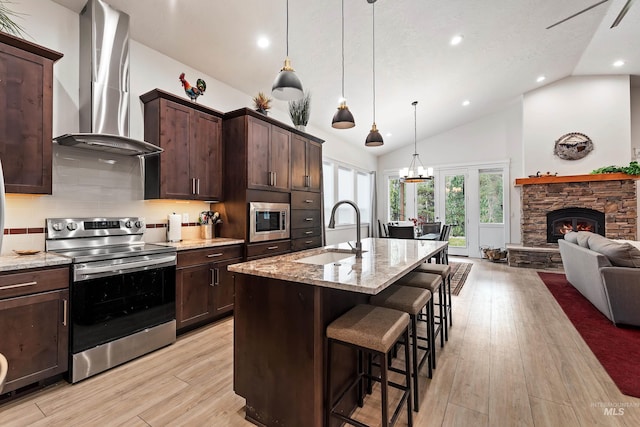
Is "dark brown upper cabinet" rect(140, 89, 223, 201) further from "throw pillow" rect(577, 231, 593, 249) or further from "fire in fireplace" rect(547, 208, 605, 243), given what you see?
"fire in fireplace" rect(547, 208, 605, 243)

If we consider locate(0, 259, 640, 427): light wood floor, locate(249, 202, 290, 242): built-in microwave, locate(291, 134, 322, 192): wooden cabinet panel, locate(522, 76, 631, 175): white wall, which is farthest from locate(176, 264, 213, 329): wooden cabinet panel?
locate(522, 76, 631, 175): white wall

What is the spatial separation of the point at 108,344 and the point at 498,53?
20.7 feet

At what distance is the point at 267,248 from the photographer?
3859mm

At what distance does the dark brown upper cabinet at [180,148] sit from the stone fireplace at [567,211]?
6226mm

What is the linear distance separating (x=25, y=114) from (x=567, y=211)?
8.51 meters

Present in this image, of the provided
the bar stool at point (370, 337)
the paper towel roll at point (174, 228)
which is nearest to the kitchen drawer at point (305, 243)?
the paper towel roll at point (174, 228)

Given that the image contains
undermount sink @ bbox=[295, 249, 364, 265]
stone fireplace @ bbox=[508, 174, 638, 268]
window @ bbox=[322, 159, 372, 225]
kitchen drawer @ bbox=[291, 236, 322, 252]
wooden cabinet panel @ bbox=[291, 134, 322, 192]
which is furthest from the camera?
window @ bbox=[322, 159, 372, 225]

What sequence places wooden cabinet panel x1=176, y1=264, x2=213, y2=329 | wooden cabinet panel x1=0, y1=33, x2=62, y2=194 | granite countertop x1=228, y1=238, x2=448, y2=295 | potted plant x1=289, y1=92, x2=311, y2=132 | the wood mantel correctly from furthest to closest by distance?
the wood mantel < potted plant x1=289, y1=92, x2=311, y2=132 < wooden cabinet panel x1=176, y1=264, x2=213, y2=329 < wooden cabinet panel x1=0, y1=33, x2=62, y2=194 < granite countertop x1=228, y1=238, x2=448, y2=295

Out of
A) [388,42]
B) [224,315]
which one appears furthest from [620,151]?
[224,315]

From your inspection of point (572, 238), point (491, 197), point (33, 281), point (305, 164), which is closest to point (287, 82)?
point (33, 281)

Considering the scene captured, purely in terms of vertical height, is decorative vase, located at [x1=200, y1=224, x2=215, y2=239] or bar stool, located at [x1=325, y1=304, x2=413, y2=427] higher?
decorative vase, located at [x1=200, y1=224, x2=215, y2=239]

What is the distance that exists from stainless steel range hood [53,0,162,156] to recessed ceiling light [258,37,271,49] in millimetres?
1294

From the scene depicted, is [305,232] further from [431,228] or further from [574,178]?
[574,178]

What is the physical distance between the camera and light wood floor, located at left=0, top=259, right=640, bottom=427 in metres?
1.85
